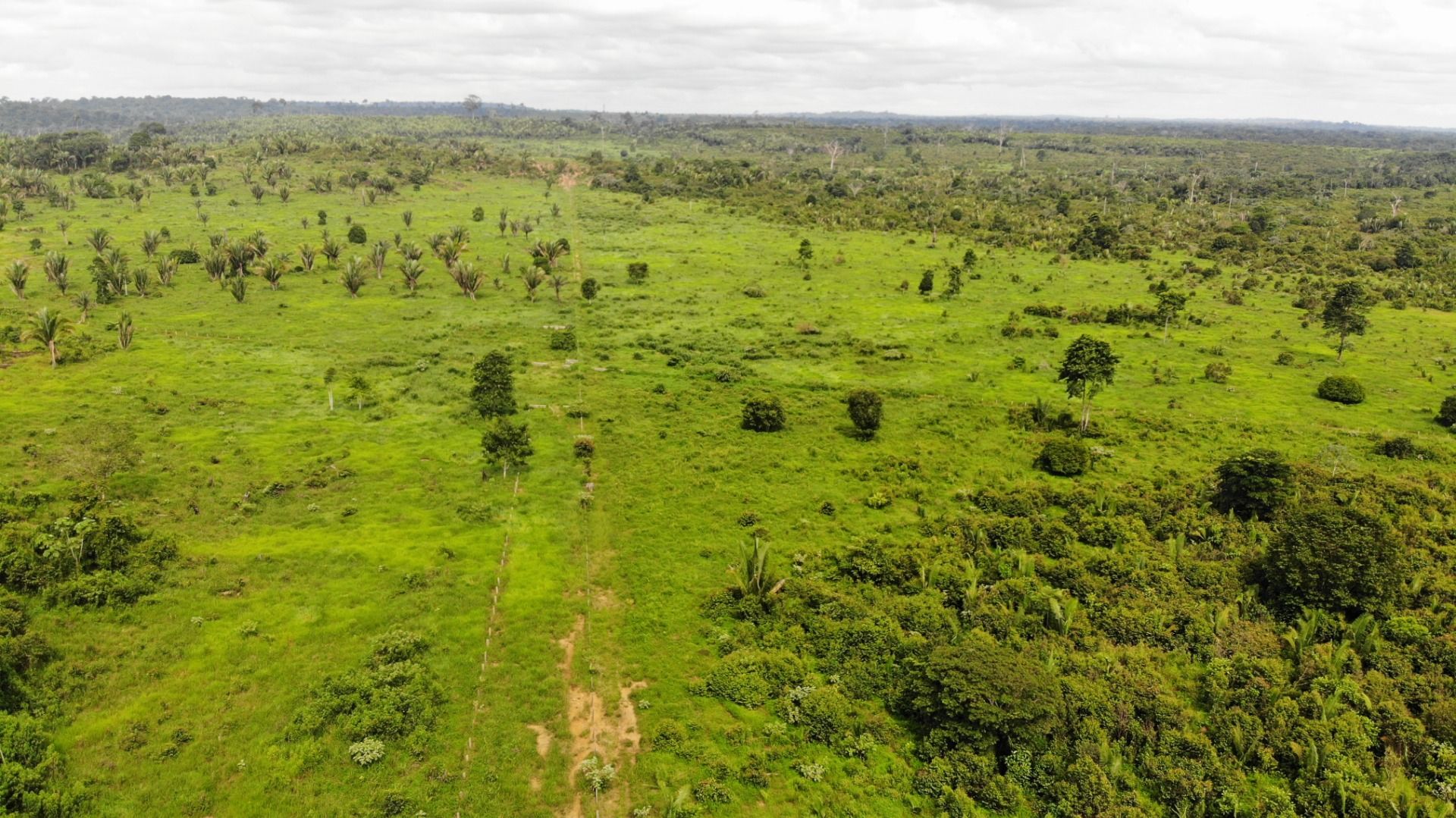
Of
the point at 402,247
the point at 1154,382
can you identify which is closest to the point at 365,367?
the point at 402,247

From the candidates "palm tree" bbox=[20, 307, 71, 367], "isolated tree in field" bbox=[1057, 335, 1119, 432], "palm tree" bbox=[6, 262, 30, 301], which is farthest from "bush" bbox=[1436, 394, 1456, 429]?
"palm tree" bbox=[6, 262, 30, 301]

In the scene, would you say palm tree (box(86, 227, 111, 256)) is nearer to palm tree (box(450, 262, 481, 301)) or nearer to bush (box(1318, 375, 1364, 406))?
palm tree (box(450, 262, 481, 301))

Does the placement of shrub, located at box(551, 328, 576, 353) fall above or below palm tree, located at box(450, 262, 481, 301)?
below

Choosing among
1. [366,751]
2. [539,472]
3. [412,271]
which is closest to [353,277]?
[412,271]

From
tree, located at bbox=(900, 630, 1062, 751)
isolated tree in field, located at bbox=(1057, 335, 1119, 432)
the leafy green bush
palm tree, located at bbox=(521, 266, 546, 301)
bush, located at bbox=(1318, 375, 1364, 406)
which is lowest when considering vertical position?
the leafy green bush

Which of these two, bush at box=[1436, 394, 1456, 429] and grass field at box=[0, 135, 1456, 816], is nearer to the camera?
grass field at box=[0, 135, 1456, 816]

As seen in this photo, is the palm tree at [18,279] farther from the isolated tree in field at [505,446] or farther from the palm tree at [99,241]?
the isolated tree in field at [505,446]

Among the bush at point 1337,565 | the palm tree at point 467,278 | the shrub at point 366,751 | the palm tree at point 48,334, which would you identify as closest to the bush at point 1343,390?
the bush at point 1337,565
